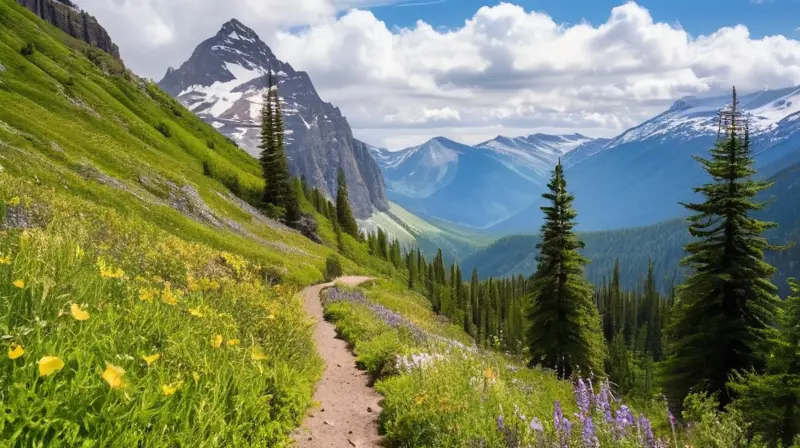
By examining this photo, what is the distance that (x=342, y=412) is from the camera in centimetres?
888

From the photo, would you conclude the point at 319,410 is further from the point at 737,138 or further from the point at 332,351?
the point at 737,138

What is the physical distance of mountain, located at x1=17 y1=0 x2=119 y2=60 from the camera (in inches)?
5531

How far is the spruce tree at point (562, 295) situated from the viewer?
30234 mm

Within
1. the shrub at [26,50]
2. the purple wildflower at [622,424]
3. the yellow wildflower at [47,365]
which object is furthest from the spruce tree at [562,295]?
the shrub at [26,50]

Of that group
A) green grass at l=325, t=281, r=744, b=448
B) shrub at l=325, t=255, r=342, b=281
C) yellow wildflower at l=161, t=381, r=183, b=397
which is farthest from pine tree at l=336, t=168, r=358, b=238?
yellow wildflower at l=161, t=381, r=183, b=397

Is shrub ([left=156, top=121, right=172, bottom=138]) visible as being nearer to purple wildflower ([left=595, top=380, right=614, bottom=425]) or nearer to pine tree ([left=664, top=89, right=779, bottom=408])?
pine tree ([left=664, top=89, right=779, bottom=408])

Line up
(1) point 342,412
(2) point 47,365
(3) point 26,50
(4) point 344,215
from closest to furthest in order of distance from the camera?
1. (2) point 47,365
2. (1) point 342,412
3. (3) point 26,50
4. (4) point 344,215

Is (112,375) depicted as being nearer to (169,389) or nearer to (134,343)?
(169,389)

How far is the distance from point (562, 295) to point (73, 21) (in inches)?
6667

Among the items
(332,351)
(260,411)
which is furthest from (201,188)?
(260,411)

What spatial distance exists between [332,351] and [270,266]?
22491 millimetres

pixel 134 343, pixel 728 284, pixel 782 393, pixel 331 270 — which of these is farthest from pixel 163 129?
pixel 134 343

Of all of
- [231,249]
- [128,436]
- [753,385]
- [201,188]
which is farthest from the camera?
[201,188]

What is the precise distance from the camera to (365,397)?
10031 mm
